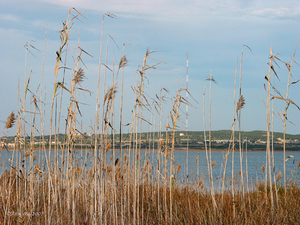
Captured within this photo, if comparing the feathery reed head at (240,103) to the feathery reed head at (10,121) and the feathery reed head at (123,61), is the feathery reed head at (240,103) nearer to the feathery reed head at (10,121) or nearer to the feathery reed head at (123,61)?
the feathery reed head at (123,61)

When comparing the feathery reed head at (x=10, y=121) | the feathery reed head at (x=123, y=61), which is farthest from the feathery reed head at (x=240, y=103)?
the feathery reed head at (x=10, y=121)

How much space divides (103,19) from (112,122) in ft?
3.03

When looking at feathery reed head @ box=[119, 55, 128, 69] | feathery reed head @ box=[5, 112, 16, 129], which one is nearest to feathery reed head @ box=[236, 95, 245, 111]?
feathery reed head @ box=[119, 55, 128, 69]

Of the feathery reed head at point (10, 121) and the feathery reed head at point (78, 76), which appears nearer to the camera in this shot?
the feathery reed head at point (78, 76)

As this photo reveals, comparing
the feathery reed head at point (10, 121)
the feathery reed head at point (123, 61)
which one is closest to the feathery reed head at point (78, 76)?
the feathery reed head at point (123, 61)

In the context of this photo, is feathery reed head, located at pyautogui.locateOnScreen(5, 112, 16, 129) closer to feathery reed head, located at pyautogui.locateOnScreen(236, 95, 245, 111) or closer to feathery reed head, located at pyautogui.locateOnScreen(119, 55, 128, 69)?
feathery reed head, located at pyautogui.locateOnScreen(119, 55, 128, 69)

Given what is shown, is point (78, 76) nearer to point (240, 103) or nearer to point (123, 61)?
point (123, 61)

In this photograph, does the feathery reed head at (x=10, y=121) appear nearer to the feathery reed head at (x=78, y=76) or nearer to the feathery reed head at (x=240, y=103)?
the feathery reed head at (x=78, y=76)

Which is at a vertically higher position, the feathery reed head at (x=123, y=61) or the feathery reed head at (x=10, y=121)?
the feathery reed head at (x=123, y=61)

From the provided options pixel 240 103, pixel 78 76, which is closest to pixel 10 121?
pixel 78 76

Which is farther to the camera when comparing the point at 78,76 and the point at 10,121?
the point at 10,121

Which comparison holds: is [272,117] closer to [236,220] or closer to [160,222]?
[236,220]

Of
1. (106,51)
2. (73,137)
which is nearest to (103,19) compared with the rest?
(106,51)

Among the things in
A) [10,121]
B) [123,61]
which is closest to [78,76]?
[123,61]
